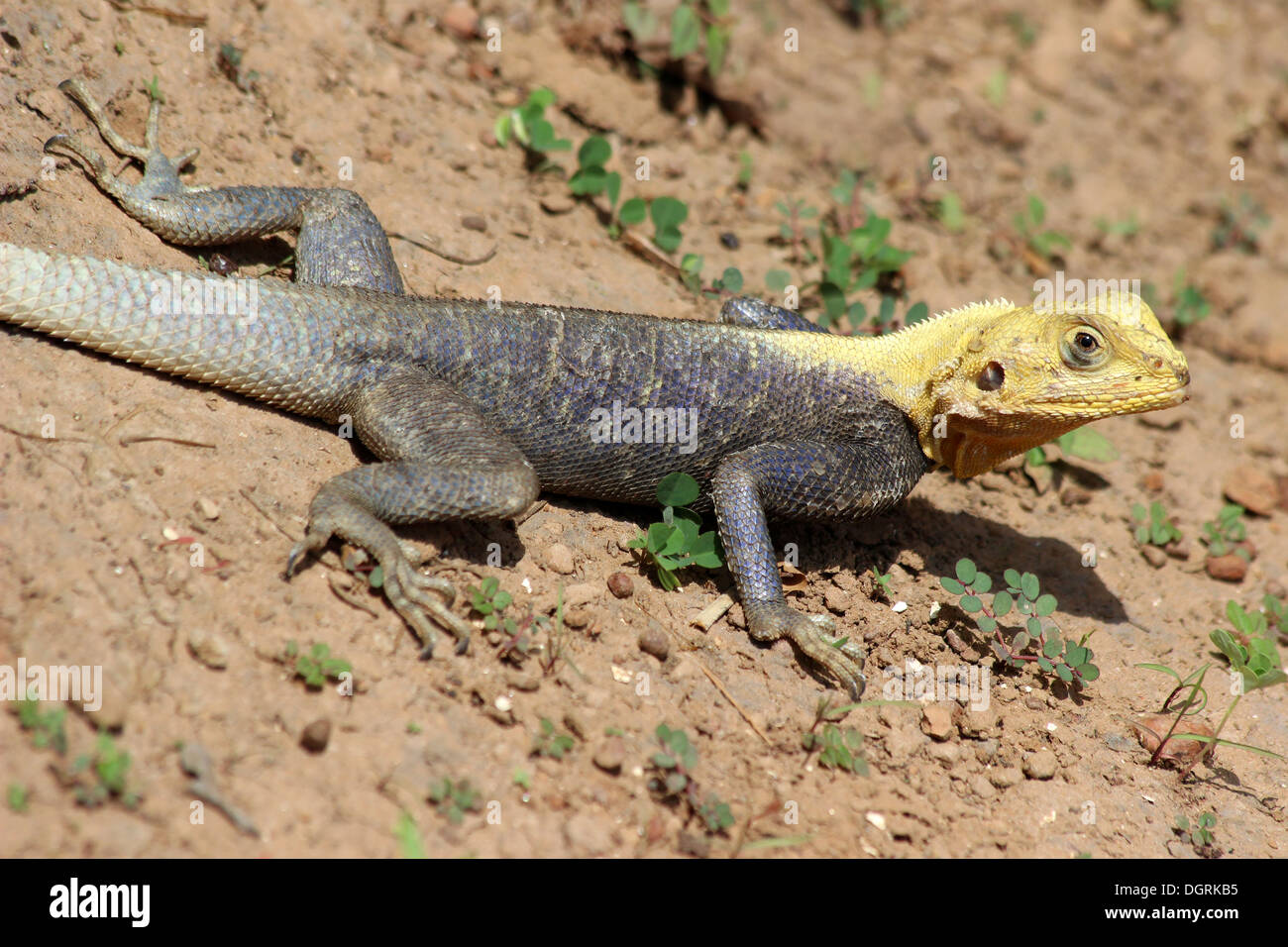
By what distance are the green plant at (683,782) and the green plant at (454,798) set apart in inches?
23.0

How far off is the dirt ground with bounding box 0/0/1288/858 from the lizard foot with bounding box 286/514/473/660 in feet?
0.24

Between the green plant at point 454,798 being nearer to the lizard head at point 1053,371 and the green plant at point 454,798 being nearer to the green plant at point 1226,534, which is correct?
the lizard head at point 1053,371

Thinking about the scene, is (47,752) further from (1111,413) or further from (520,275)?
(1111,413)

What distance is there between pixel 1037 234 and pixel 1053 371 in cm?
322

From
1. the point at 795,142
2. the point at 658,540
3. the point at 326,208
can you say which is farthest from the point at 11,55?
the point at 795,142

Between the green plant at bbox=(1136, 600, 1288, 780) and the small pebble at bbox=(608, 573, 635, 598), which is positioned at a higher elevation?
the small pebble at bbox=(608, 573, 635, 598)

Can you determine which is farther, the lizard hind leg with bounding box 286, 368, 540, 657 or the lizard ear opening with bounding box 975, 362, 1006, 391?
the lizard ear opening with bounding box 975, 362, 1006, 391

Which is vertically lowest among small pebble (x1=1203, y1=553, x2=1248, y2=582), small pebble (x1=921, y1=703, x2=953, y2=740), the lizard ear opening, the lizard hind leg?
small pebble (x1=921, y1=703, x2=953, y2=740)

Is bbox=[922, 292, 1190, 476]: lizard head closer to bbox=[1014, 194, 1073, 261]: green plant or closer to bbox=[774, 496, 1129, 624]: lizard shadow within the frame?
bbox=[774, 496, 1129, 624]: lizard shadow

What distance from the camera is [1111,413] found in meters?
3.92

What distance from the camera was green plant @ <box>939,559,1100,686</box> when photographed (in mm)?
3941

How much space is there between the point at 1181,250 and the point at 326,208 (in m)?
5.97

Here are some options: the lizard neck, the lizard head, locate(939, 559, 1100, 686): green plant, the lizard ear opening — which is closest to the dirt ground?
locate(939, 559, 1100, 686): green plant

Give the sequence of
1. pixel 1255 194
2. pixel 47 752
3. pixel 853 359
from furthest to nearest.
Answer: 1. pixel 1255 194
2. pixel 853 359
3. pixel 47 752
